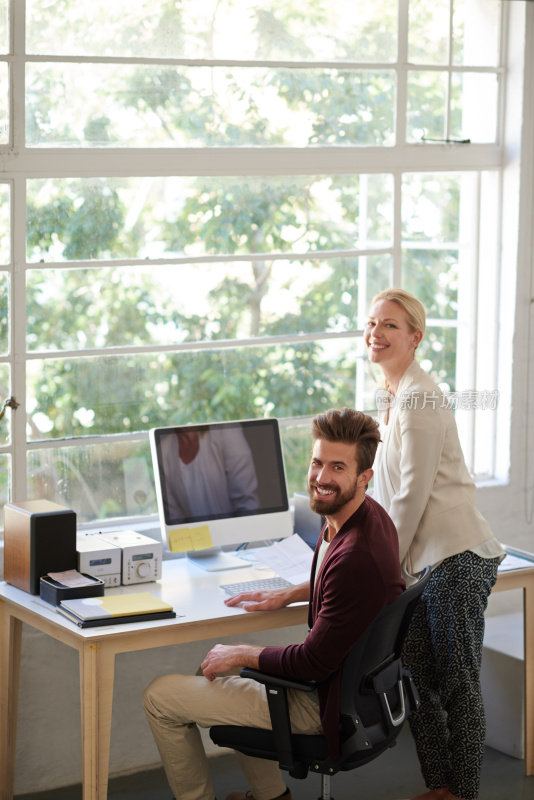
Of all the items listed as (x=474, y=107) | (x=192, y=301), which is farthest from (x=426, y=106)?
(x=192, y=301)

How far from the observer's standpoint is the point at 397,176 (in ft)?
14.1

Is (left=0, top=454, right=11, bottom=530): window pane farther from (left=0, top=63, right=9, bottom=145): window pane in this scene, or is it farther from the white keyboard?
(left=0, top=63, right=9, bottom=145): window pane

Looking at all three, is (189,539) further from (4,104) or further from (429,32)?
(429,32)

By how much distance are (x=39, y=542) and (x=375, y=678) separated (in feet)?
3.54

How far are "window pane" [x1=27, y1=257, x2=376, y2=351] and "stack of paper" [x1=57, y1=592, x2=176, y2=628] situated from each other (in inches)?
39.0

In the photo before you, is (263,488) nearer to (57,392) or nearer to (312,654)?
(57,392)

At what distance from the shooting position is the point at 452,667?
10.9ft

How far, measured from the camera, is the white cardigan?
325cm

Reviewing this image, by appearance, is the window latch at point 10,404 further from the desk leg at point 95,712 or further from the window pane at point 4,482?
the desk leg at point 95,712

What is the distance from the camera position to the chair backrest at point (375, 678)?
109 inches

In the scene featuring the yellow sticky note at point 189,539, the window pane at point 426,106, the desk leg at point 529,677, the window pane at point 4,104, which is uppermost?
the window pane at point 426,106

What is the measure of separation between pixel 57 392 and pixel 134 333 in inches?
13.9

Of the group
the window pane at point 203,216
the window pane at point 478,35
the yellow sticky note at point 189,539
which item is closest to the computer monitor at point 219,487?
the yellow sticky note at point 189,539

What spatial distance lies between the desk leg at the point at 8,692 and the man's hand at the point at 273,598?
702 millimetres
